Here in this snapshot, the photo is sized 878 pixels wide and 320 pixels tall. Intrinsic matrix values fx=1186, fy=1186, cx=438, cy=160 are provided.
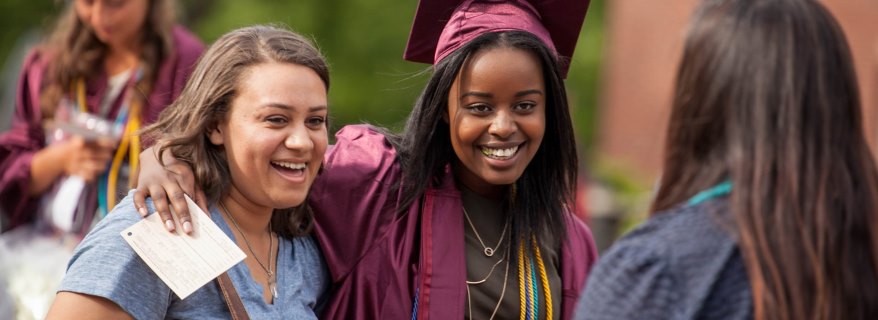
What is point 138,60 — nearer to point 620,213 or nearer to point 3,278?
point 3,278

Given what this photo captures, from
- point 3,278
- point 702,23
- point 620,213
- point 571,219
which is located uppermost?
point 702,23


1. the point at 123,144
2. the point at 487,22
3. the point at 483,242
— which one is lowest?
the point at 483,242

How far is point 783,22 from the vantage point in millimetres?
2219

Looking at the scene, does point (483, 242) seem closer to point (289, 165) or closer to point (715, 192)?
point (289, 165)

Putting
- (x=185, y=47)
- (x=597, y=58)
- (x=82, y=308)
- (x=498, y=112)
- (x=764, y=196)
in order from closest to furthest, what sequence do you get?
(x=764, y=196), (x=82, y=308), (x=498, y=112), (x=185, y=47), (x=597, y=58)

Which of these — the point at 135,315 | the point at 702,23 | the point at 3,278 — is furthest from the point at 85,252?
the point at 702,23

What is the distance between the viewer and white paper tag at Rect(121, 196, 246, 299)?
2830 millimetres

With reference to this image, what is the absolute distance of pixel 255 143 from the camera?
3.10 metres

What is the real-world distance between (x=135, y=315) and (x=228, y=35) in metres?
0.89

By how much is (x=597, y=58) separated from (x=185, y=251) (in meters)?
18.7

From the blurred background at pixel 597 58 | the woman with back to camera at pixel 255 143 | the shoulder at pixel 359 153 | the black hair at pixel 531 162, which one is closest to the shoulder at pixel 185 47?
the shoulder at pixel 359 153

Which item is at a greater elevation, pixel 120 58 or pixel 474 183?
pixel 120 58

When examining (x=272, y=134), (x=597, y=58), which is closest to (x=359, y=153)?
(x=272, y=134)

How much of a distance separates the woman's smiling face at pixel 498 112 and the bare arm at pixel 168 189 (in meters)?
0.83
